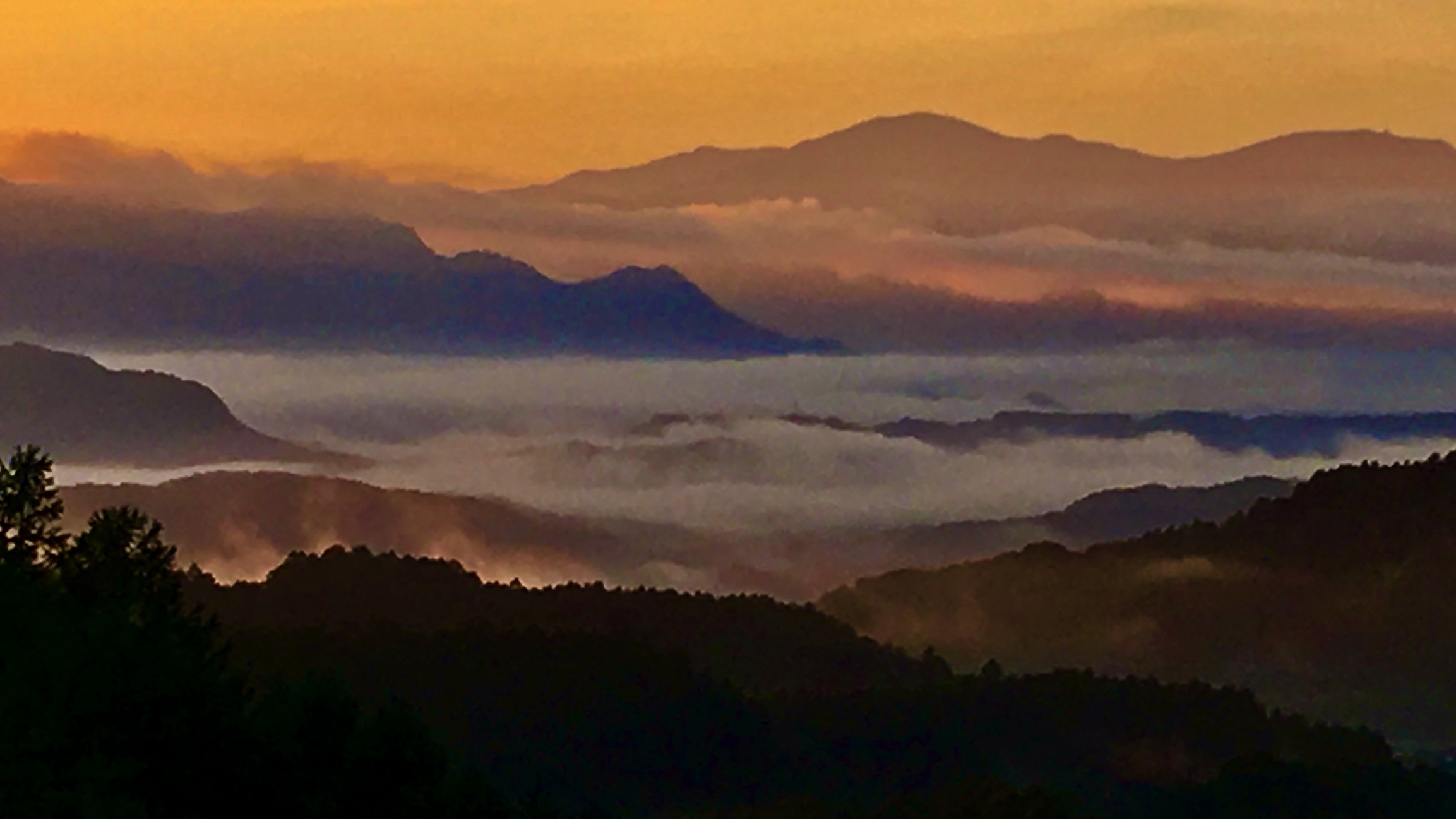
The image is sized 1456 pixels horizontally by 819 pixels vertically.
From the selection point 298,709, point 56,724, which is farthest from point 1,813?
point 298,709

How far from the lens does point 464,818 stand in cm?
7138

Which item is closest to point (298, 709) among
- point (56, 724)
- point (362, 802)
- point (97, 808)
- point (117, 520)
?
point (362, 802)

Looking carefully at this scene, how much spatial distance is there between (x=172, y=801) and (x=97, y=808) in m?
12.1

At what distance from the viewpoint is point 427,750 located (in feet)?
230

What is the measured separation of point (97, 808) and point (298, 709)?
17352 millimetres

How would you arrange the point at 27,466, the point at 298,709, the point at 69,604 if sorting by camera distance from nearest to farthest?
the point at 298,709 < the point at 69,604 < the point at 27,466

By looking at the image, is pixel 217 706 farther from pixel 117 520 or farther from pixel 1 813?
pixel 117 520

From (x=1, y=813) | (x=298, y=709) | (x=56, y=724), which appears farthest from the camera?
(x=298, y=709)

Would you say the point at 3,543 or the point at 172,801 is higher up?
the point at 3,543

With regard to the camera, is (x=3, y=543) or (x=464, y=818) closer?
(x=464, y=818)

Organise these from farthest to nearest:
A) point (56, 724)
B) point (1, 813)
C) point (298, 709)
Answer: point (298, 709) < point (56, 724) < point (1, 813)

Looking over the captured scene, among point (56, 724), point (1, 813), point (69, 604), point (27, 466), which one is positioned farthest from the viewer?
point (27, 466)

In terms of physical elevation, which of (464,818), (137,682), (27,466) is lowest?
(464,818)

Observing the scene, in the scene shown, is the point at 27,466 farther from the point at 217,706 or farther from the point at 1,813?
the point at 1,813
